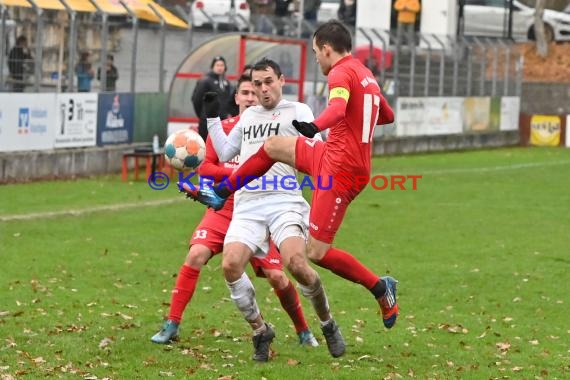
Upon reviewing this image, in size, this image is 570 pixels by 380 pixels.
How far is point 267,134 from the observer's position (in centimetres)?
977

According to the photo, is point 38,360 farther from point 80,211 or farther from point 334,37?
point 80,211

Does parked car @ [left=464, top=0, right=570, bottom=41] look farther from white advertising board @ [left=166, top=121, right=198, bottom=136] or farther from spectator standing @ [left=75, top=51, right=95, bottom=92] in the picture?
spectator standing @ [left=75, top=51, right=95, bottom=92]

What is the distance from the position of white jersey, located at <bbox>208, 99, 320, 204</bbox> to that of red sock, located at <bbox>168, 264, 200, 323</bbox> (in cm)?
78

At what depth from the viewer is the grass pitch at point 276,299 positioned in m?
9.52

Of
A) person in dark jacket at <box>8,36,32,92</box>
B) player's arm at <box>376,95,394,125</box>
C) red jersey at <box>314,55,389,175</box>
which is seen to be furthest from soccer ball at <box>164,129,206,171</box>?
person in dark jacket at <box>8,36,32,92</box>

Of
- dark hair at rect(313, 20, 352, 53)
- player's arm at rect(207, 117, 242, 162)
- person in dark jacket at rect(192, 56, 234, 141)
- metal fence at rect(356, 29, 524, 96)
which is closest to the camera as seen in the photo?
dark hair at rect(313, 20, 352, 53)

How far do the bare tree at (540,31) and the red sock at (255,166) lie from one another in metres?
38.2

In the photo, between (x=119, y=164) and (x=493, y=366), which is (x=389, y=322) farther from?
(x=119, y=164)

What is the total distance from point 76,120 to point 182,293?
578 inches

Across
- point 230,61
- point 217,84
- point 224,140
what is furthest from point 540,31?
point 224,140

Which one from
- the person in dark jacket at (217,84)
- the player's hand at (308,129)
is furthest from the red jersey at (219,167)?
the person in dark jacket at (217,84)

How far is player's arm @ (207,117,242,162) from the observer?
9945 millimetres

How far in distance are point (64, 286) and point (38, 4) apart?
36.7ft

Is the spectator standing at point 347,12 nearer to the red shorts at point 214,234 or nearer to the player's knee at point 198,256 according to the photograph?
the red shorts at point 214,234
